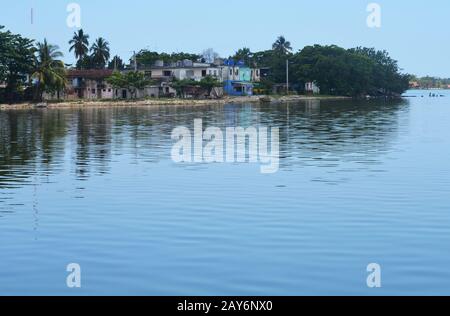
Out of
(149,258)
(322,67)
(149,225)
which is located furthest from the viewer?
(322,67)

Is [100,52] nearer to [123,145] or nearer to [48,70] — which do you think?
[48,70]

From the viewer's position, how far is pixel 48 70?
339 feet

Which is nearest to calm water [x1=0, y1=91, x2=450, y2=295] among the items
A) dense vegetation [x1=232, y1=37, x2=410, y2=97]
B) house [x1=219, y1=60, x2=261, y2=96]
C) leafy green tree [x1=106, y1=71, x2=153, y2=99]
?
leafy green tree [x1=106, y1=71, x2=153, y2=99]

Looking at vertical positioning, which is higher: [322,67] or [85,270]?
[322,67]

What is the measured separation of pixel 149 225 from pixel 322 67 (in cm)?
13358

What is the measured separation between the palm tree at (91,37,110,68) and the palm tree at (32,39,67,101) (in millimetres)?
31692

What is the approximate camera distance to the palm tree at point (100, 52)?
452ft

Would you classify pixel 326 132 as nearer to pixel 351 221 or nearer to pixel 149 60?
pixel 351 221

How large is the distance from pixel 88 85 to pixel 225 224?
108 m

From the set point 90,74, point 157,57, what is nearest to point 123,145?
point 90,74

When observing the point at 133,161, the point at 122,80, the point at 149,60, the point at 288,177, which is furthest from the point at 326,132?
the point at 149,60

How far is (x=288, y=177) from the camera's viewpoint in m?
26.0
